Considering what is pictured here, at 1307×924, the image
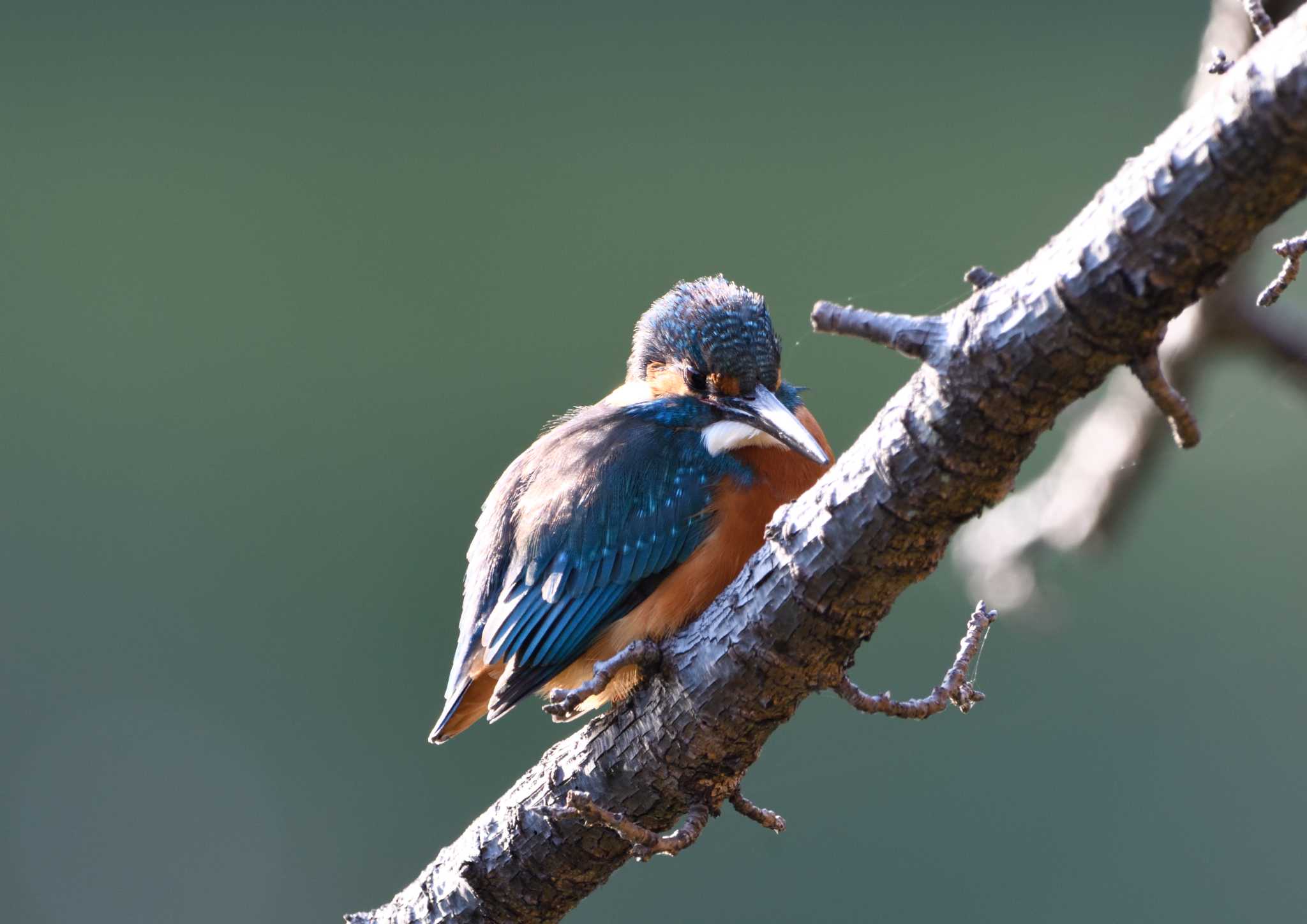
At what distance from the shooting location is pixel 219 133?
179 inches

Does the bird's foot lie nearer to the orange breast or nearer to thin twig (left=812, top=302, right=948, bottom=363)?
the orange breast

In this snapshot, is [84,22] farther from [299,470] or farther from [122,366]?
[299,470]

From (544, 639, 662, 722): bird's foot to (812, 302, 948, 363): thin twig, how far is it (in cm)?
59

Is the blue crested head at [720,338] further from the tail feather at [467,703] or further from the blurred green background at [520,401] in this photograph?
the blurred green background at [520,401]

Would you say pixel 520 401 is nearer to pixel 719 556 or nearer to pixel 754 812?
pixel 719 556

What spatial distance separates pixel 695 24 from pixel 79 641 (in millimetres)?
2720

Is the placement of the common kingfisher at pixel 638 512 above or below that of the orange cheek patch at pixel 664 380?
below

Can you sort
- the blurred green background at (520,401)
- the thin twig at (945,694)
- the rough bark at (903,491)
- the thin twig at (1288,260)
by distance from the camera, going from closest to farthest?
the rough bark at (903,491) → the thin twig at (1288,260) → the thin twig at (945,694) → the blurred green background at (520,401)

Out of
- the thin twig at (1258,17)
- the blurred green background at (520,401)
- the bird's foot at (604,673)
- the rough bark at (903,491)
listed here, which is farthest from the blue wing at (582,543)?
the blurred green background at (520,401)

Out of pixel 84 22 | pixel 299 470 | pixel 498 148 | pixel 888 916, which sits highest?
pixel 84 22

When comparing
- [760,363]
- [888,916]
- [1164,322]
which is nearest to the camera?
[1164,322]

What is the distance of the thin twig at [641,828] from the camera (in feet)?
5.54

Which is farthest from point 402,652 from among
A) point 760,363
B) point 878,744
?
point 760,363

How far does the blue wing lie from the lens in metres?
2.24
